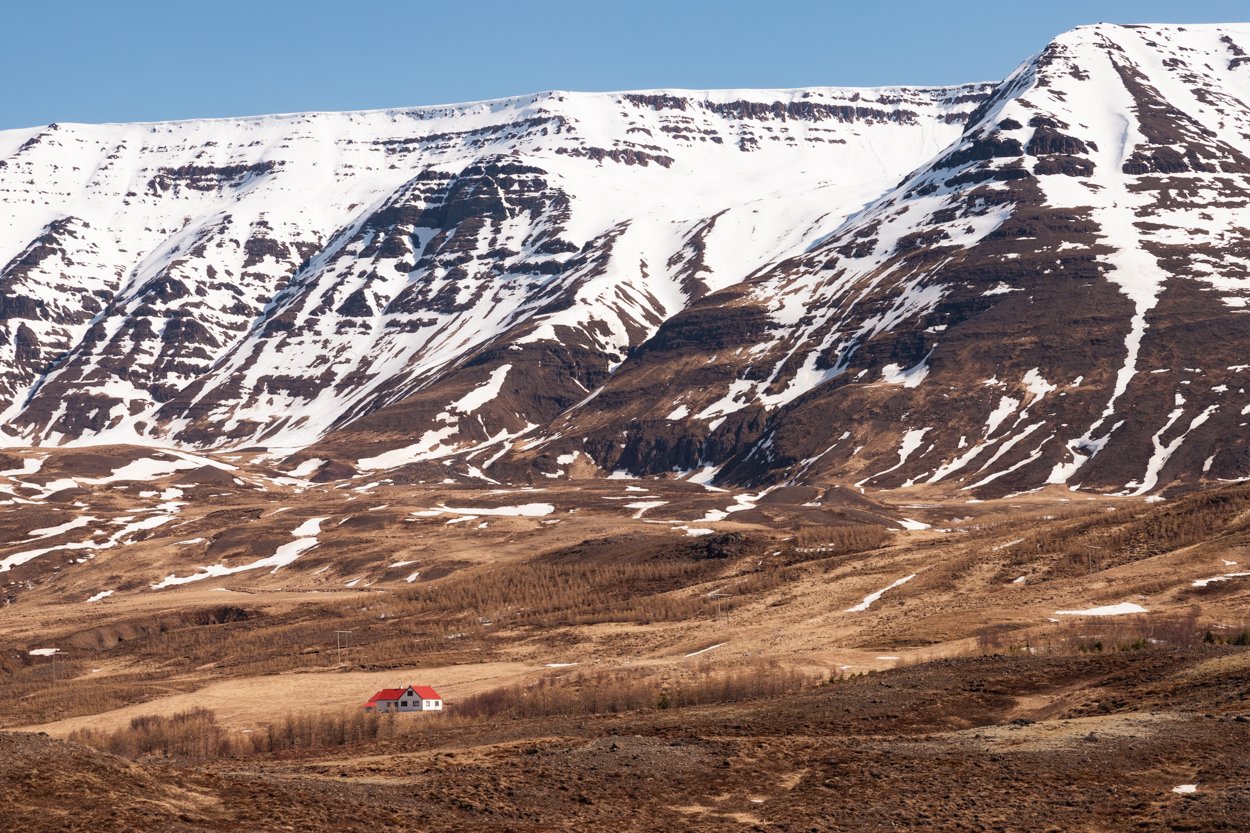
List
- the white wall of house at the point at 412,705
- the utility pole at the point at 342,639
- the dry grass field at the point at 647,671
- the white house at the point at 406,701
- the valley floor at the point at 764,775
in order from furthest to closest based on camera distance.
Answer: the utility pole at the point at 342,639
the white house at the point at 406,701
the white wall of house at the point at 412,705
the dry grass field at the point at 647,671
the valley floor at the point at 764,775

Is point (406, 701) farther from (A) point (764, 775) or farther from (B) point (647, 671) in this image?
(A) point (764, 775)

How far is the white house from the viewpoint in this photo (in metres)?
71.8

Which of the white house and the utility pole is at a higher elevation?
the utility pole

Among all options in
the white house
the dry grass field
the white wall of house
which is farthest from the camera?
the white house

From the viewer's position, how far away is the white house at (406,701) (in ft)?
236

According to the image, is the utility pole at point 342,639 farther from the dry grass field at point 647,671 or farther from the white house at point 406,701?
the white house at point 406,701

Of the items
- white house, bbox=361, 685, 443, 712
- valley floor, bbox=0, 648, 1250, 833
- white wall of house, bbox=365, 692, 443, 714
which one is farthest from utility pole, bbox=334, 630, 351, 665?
valley floor, bbox=0, 648, 1250, 833

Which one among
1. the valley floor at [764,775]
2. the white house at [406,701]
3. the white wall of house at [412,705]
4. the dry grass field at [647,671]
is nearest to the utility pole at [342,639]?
the dry grass field at [647,671]

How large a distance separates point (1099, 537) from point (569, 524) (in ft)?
304

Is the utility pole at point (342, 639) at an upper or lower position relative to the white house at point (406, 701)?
upper

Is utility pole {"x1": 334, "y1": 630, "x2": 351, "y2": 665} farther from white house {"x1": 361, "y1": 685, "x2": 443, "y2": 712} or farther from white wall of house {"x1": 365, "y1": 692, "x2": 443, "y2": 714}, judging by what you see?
white wall of house {"x1": 365, "y1": 692, "x2": 443, "y2": 714}

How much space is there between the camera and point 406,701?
7244cm

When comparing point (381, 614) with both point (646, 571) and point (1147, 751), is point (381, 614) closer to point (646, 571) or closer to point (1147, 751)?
point (646, 571)

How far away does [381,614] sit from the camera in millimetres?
127188
